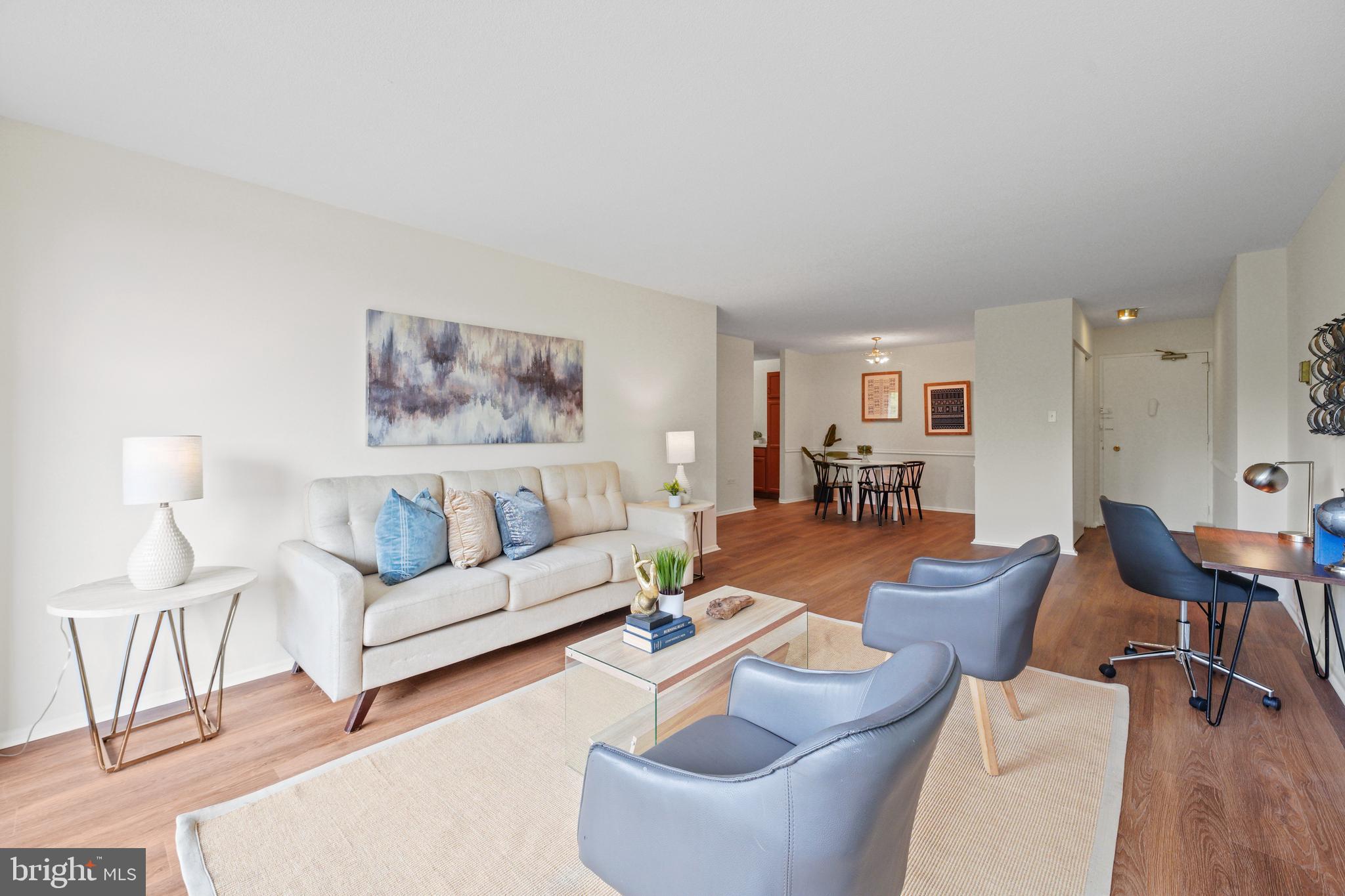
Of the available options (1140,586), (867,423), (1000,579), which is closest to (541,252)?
(1000,579)

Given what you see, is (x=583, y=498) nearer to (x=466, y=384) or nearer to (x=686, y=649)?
(x=466, y=384)

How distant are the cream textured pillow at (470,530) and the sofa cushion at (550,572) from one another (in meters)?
0.08

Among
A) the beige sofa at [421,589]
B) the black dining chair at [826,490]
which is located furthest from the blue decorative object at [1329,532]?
the black dining chair at [826,490]

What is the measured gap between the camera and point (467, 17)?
Answer: 68.4 inches

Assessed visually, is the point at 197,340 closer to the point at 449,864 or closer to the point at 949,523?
the point at 449,864

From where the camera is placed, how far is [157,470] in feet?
7.25

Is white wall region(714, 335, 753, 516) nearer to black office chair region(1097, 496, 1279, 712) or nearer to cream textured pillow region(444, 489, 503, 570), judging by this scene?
cream textured pillow region(444, 489, 503, 570)

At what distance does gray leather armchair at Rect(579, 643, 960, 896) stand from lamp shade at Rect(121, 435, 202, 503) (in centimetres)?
214

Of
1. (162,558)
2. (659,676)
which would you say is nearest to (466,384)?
(162,558)

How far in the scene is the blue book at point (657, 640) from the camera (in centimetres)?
205

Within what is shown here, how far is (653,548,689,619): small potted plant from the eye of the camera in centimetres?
222

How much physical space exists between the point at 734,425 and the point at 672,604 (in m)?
5.50

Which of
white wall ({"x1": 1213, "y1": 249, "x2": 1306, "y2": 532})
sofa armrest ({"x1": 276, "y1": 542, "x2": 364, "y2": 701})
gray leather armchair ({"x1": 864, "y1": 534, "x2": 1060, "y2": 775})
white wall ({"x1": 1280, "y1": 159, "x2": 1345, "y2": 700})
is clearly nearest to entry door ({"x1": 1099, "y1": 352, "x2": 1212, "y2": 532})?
white wall ({"x1": 1213, "y1": 249, "x2": 1306, "y2": 532})

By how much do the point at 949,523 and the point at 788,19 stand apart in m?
6.74
